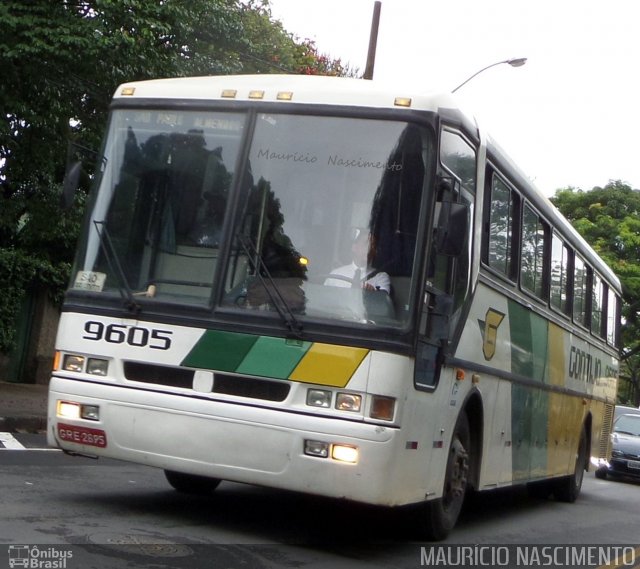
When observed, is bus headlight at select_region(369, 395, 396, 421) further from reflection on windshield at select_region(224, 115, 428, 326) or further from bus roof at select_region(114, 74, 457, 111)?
bus roof at select_region(114, 74, 457, 111)

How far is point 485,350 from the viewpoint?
1005 centimetres

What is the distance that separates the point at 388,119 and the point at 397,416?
2128 mm

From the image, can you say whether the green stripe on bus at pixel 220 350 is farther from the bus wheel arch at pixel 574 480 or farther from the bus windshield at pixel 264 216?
the bus wheel arch at pixel 574 480

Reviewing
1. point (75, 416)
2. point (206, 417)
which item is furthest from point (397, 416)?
point (75, 416)

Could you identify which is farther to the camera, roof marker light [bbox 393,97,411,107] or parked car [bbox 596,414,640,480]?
parked car [bbox 596,414,640,480]

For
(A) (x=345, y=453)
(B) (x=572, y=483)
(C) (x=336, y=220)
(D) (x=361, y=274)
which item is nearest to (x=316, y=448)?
(A) (x=345, y=453)

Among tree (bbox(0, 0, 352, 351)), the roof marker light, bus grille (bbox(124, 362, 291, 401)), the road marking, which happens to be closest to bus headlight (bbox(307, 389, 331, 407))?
bus grille (bbox(124, 362, 291, 401))

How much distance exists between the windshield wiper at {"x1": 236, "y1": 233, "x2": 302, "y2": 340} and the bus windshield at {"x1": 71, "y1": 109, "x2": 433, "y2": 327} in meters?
0.01

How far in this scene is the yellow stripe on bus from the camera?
768 cm

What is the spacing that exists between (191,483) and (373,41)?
1535cm

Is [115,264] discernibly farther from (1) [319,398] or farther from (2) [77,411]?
(1) [319,398]

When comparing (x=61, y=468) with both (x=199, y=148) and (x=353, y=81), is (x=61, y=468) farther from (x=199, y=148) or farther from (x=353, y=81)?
(x=353, y=81)

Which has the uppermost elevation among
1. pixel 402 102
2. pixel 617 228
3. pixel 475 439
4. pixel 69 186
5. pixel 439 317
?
pixel 617 228

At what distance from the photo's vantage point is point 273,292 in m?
7.93
